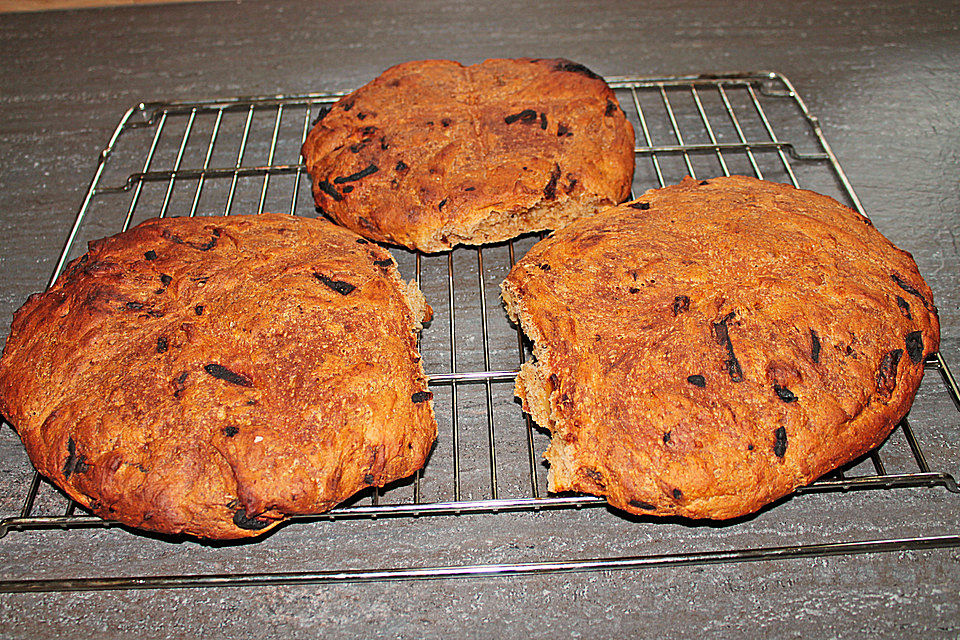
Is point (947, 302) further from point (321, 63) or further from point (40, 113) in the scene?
point (40, 113)

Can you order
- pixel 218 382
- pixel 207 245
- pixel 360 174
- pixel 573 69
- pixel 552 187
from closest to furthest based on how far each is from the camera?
1. pixel 218 382
2. pixel 207 245
3. pixel 552 187
4. pixel 360 174
5. pixel 573 69

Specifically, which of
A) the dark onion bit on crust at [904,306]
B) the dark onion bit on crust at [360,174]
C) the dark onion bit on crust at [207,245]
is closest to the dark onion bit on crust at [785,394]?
the dark onion bit on crust at [904,306]

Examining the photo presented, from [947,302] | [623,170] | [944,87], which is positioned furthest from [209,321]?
[944,87]

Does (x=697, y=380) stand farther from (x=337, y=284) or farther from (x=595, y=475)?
(x=337, y=284)

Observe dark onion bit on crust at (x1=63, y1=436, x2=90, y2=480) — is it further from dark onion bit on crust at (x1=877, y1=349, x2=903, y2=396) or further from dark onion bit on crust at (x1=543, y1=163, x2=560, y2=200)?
dark onion bit on crust at (x1=877, y1=349, x2=903, y2=396)

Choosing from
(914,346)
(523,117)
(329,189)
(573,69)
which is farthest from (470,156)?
(914,346)

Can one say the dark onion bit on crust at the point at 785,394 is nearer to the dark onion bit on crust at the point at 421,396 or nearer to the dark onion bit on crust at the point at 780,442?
the dark onion bit on crust at the point at 780,442
